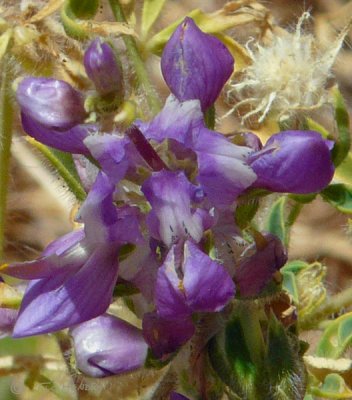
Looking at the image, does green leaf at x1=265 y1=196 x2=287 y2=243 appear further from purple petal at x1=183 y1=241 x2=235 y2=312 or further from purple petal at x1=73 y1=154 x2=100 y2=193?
purple petal at x1=183 y1=241 x2=235 y2=312

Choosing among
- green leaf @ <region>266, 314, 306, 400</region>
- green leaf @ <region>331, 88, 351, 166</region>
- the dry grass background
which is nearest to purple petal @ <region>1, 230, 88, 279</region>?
green leaf @ <region>266, 314, 306, 400</region>

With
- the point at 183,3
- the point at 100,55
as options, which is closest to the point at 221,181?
the point at 100,55

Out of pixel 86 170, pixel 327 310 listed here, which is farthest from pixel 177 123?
pixel 327 310

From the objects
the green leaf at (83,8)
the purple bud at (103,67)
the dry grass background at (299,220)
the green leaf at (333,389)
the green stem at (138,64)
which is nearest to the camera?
the purple bud at (103,67)

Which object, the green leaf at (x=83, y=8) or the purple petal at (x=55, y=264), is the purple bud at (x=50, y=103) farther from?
the green leaf at (x=83, y=8)

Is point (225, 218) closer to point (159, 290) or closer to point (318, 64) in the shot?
point (159, 290)

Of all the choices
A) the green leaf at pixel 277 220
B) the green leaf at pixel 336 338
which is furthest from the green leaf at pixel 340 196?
the green leaf at pixel 336 338
